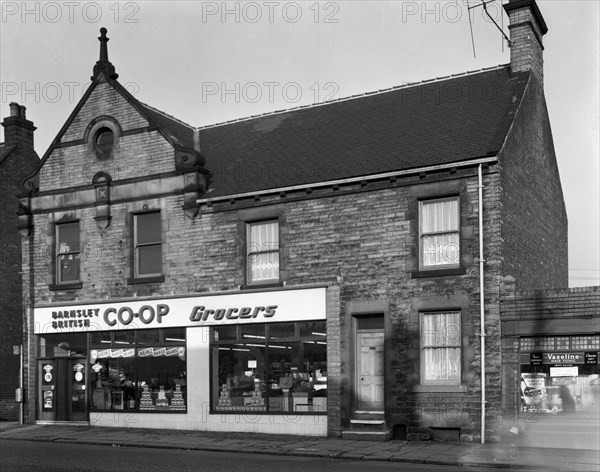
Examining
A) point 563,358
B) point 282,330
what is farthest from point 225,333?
point 563,358

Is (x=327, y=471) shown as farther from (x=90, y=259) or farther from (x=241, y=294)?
(x=90, y=259)

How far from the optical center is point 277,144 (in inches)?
991

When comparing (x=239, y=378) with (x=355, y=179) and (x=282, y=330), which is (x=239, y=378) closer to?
(x=282, y=330)

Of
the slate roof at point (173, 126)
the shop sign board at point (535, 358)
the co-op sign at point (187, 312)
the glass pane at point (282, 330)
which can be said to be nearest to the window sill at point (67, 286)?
the co-op sign at point (187, 312)

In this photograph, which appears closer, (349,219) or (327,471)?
(327,471)

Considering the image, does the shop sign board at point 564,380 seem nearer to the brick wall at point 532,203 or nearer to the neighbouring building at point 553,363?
the neighbouring building at point 553,363

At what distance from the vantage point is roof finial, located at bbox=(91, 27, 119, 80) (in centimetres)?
2617

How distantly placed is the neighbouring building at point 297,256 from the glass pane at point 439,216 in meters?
0.04

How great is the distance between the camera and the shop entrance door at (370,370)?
21.1 m

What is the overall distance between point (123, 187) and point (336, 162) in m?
6.80

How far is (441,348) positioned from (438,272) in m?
1.85

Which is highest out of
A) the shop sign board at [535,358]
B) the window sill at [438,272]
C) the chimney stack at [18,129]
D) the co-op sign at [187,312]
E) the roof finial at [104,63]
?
the roof finial at [104,63]

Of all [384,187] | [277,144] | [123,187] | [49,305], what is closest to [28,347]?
[49,305]

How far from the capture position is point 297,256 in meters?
22.2
